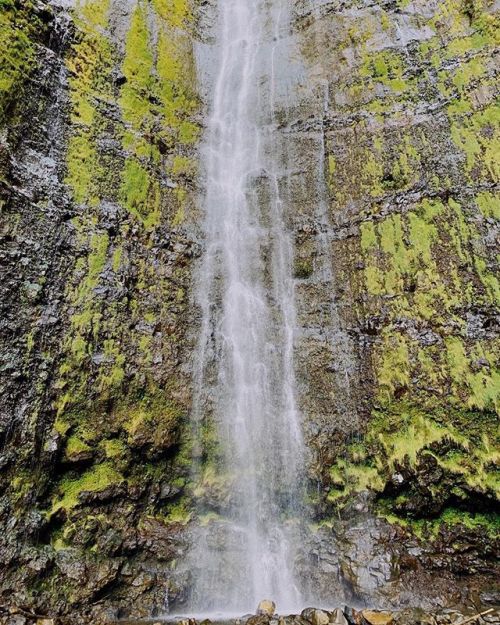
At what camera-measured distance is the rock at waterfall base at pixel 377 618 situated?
737 centimetres

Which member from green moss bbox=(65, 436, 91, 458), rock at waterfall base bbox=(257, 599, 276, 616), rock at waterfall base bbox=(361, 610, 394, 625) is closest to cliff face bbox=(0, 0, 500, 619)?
green moss bbox=(65, 436, 91, 458)

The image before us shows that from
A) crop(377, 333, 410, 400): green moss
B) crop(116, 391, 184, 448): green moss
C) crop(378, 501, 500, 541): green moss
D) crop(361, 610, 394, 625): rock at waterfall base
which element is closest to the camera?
crop(361, 610, 394, 625): rock at waterfall base

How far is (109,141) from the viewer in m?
12.6

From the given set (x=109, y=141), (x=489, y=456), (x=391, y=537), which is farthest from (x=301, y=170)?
(x=391, y=537)

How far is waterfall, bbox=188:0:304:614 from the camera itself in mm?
9336

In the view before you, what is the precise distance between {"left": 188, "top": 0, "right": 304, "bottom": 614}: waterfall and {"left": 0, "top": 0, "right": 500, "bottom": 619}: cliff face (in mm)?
472

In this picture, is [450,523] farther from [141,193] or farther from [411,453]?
[141,193]

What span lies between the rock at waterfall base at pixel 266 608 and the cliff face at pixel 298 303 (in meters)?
1.45

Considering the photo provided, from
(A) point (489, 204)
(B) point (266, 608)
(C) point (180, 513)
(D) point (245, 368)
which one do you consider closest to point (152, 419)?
(C) point (180, 513)

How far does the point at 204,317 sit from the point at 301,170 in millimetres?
6206

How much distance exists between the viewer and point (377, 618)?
7457 millimetres

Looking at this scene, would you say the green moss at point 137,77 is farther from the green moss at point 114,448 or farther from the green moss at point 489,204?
the green moss at point 489,204

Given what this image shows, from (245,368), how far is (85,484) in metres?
4.74

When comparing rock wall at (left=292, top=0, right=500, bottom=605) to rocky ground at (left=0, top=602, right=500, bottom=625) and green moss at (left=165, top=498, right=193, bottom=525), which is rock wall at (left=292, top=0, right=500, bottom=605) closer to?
rocky ground at (left=0, top=602, right=500, bottom=625)
